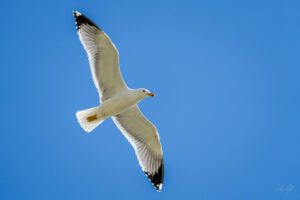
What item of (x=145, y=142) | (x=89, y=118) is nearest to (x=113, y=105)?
(x=89, y=118)

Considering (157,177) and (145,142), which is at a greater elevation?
(145,142)

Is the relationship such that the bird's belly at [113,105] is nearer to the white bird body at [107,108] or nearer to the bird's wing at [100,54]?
the white bird body at [107,108]

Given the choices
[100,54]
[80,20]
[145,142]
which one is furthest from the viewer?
[145,142]

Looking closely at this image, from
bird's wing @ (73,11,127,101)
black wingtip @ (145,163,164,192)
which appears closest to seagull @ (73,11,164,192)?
bird's wing @ (73,11,127,101)

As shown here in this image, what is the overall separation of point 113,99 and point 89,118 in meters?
0.51

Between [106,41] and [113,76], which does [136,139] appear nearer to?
[113,76]

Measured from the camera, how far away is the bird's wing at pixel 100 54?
23.7 ft

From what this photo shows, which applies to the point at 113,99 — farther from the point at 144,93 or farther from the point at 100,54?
the point at 100,54

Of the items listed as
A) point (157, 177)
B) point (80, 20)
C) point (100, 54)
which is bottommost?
point (157, 177)

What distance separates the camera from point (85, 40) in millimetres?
7262

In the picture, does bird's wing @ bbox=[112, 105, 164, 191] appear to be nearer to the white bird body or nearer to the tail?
the white bird body

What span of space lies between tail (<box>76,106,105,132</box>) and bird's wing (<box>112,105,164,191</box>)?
551mm

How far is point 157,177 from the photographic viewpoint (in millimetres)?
7922

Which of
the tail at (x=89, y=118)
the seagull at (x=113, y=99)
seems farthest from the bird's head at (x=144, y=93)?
the tail at (x=89, y=118)
